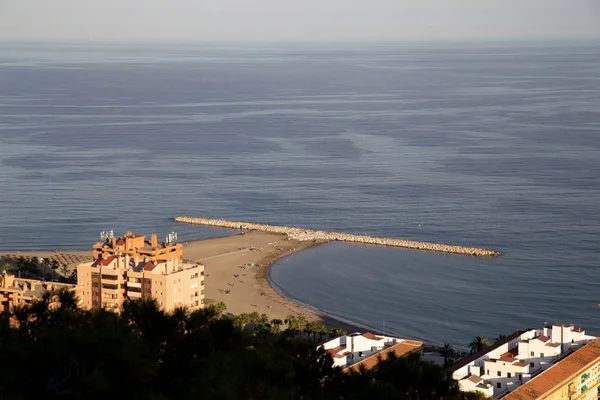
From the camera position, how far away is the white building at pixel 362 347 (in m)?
13.4

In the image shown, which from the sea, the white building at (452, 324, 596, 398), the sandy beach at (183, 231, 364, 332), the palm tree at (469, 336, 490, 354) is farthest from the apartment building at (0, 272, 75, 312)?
the white building at (452, 324, 596, 398)

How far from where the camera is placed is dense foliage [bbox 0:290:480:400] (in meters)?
6.02

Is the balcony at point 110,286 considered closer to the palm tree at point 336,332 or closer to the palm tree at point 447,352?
the palm tree at point 336,332

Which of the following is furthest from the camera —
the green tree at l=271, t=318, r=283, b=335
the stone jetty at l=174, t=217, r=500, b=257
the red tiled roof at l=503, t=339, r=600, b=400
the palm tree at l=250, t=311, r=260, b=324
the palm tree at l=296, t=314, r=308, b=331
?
the stone jetty at l=174, t=217, r=500, b=257

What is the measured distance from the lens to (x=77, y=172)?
113 feet

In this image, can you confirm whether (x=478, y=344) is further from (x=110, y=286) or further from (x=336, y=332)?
(x=110, y=286)

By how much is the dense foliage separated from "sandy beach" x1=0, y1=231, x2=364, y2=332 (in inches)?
428

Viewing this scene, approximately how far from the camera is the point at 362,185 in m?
31.8

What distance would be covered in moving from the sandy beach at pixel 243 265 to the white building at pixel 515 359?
4.95 meters

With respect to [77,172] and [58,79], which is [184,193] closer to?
[77,172]

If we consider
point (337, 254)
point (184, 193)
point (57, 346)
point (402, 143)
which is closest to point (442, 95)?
point (402, 143)

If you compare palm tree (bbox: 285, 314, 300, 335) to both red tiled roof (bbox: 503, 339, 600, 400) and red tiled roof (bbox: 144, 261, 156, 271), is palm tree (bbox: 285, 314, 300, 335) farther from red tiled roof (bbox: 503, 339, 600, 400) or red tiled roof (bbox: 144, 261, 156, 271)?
red tiled roof (bbox: 503, 339, 600, 400)

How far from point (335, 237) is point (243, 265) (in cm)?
328

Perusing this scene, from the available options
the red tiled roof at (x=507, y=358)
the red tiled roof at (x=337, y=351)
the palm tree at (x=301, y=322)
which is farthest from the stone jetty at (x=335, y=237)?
the red tiled roof at (x=507, y=358)
